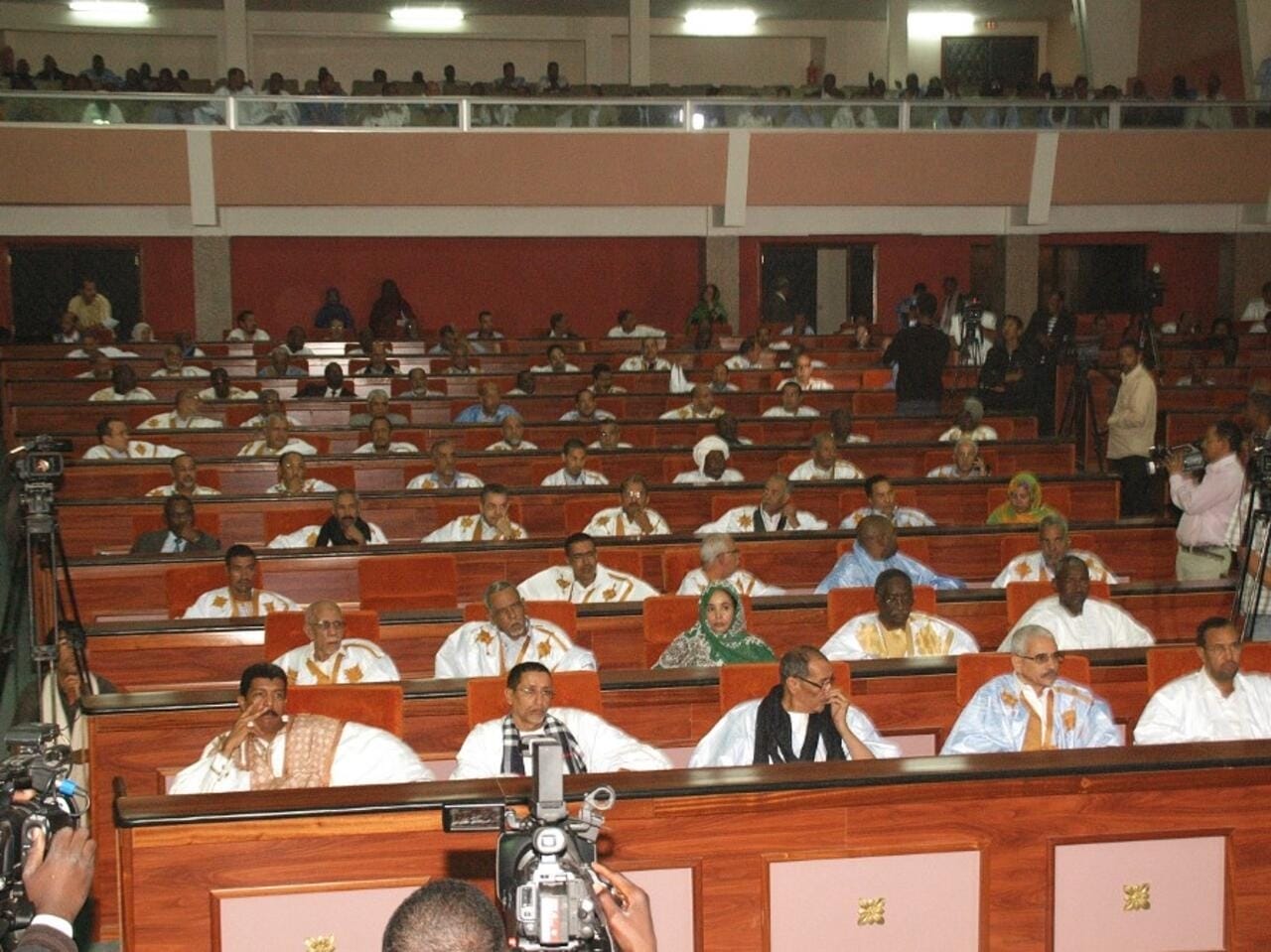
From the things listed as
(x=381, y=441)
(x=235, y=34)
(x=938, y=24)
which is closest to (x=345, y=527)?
(x=381, y=441)

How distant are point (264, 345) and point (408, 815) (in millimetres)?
13457

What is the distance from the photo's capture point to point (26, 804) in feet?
8.45

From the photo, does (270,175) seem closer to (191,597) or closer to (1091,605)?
(191,597)

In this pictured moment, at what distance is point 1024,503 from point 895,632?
2.72m

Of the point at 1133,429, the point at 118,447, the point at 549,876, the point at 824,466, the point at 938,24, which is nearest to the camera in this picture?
the point at 549,876

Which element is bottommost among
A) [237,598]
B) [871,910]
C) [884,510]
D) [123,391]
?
[871,910]

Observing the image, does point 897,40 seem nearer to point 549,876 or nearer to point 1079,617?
point 1079,617

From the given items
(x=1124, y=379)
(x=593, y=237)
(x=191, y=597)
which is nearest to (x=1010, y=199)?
(x=593, y=237)

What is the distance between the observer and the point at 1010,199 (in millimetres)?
19031

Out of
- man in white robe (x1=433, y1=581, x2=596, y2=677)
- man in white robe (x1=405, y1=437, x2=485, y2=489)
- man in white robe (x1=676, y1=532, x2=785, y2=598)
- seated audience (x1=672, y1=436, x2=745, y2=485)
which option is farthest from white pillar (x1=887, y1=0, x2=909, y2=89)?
man in white robe (x1=433, y1=581, x2=596, y2=677)

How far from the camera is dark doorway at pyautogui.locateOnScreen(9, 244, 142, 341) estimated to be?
772 inches

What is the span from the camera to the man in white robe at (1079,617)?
7086mm

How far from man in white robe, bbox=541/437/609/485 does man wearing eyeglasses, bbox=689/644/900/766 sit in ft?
16.2

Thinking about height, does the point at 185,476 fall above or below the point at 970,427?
below
